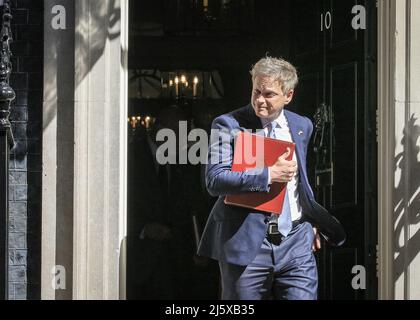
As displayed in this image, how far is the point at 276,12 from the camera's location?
1097 centimetres

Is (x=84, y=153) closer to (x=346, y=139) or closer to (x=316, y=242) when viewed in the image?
(x=316, y=242)

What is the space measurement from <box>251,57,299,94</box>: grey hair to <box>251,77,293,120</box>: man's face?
0.11 ft

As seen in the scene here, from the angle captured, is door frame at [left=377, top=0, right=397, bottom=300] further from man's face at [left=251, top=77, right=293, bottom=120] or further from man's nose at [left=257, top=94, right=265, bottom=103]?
man's nose at [left=257, top=94, right=265, bottom=103]

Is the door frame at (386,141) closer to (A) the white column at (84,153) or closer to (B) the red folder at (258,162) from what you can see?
(B) the red folder at (258,162)

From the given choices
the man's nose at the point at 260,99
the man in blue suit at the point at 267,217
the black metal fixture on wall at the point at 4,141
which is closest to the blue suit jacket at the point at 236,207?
the man in blue suit at the point at 267,217

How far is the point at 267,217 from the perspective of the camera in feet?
30.6

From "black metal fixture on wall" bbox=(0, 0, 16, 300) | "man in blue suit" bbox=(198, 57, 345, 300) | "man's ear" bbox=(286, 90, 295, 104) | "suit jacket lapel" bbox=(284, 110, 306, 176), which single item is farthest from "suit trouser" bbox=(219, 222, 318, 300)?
"black metal fixture on wall" bbox=(0, 0, 16, 300)

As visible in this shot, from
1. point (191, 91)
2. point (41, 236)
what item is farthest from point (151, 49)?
point (41, 236)

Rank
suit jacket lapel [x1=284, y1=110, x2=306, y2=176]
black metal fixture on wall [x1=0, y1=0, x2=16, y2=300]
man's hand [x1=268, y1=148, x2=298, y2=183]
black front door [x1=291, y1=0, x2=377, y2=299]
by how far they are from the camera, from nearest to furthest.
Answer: black metal fixture on wall [x1=0, y1=0, x2=16, y2=300], man's hand [x1=268, y1=148, x2=298, y2=183], suit jacket lapel [x1=284, y1=110, x2=306, y2=176], black front door [x1=291, y1=0, x2=377, y2=299]

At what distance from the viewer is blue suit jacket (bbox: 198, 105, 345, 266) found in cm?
930

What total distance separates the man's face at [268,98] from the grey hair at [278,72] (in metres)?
0.03
